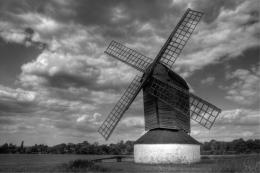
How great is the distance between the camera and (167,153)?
25.6 m

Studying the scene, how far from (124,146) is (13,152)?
8021 cm

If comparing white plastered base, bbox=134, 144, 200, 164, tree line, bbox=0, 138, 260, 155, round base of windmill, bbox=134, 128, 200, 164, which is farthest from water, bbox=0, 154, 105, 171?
tree line, bbox=0, 138, 260, 155

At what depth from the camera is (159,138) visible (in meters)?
26.2

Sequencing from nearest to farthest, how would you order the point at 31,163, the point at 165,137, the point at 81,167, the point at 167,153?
the point at 81,167 < the point at 167,153 < the point at 165,137 < the point at 31,163

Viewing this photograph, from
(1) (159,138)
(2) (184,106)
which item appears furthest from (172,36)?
(1) (159,138)

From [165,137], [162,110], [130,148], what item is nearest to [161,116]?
[162,110]

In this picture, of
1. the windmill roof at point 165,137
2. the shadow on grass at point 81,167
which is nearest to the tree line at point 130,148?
the windmill roof at point 165,137

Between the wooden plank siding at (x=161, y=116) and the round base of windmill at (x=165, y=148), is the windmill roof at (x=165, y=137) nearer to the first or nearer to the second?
the round base of windmill at (x=165, y=148)

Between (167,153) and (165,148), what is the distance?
1.54ft

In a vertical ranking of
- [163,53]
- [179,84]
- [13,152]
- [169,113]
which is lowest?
[13,152]

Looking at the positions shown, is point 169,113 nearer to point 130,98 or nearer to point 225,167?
point 130,98

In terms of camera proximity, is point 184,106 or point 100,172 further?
point 184,106

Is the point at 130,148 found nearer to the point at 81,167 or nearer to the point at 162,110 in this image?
the point at 162,110

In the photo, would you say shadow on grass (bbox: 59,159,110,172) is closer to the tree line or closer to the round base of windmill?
the round base of windmill
